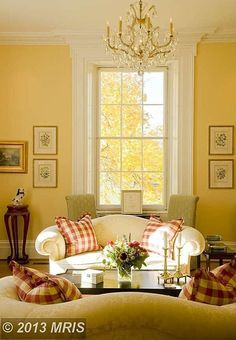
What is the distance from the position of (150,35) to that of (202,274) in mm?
2531

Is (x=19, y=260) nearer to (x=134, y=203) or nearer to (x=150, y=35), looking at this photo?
(x=134, y=203)

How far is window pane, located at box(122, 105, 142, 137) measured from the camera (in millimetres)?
6691

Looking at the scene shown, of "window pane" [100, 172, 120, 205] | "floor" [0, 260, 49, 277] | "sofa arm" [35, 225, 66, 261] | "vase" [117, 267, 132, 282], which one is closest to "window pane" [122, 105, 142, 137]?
"window pane" [100, 172, 120, 205]

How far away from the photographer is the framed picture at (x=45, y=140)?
647 centimetres

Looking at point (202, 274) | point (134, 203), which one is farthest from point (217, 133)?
point (202, 274)

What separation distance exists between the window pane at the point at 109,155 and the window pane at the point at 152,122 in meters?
0.48

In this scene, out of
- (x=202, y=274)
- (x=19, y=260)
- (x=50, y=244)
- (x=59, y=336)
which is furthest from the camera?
(x=19, y=260)

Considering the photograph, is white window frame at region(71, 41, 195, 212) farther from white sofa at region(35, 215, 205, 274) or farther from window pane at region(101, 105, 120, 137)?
white sofa at region(35, 215, 205, 274)

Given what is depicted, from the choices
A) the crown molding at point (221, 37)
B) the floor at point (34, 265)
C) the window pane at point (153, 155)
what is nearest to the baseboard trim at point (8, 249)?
the floor at point (34, 265)

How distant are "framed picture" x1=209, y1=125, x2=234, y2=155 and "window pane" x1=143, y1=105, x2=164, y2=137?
0.75 m

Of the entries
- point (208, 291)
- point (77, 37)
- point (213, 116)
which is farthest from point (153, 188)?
point (208, 291)

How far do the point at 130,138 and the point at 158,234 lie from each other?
214cm

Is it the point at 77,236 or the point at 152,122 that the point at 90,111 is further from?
the point at 77,236

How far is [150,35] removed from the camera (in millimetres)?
4109
